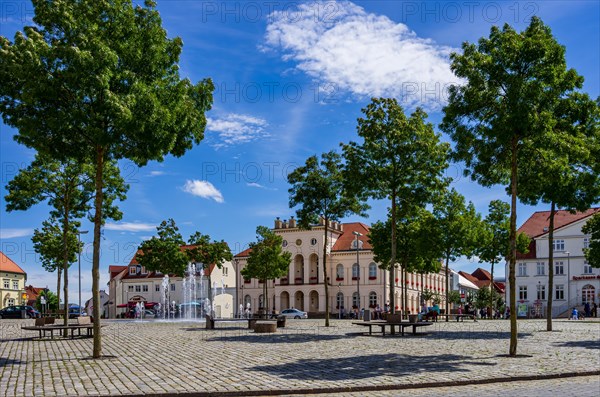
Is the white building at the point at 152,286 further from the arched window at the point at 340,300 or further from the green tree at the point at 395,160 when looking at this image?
the green tree at the point at 395,160

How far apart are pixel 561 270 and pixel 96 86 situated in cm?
8561

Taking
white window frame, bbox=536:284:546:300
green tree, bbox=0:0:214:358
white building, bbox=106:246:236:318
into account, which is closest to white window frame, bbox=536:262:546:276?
white window frame, bbox=536:284:546:300

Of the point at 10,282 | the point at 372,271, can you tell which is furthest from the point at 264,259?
the point at 10,282

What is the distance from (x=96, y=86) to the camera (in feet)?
55.5

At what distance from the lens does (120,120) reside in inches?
668

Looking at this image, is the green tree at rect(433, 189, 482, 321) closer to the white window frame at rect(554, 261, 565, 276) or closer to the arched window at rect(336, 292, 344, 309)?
the white window frame at rect(554, 261, 565, 276)

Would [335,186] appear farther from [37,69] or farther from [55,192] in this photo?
[37,69]

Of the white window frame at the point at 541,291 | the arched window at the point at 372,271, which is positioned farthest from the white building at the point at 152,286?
the white window frame at the point at 541,291

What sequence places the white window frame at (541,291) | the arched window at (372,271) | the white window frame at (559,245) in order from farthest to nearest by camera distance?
the arched window at (372,271), the white window frame at (541,291), the white window frame at (559,245)

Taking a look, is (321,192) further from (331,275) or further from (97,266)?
(331,275)

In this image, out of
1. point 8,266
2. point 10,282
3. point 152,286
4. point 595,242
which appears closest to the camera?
point 595,242

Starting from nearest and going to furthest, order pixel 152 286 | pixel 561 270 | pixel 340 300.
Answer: pixel 561 270 < pixel 340 300 < pixel 152 286

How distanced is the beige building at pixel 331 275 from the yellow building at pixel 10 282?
41.5m

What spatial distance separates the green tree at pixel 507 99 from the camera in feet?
62.4
